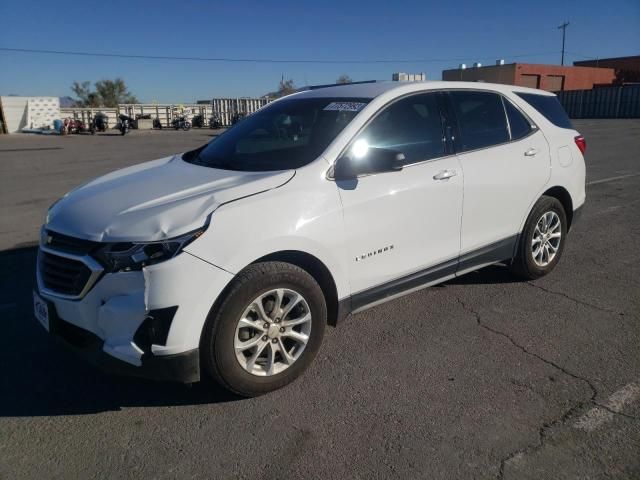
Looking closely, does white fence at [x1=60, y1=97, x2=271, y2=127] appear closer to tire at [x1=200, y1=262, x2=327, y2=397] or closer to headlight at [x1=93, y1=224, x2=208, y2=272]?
tire at [x1=200, y1=262, x2=327, y2=397]

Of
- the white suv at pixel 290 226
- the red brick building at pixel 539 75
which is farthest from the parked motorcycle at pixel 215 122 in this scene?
the white suv at pixel 290 226

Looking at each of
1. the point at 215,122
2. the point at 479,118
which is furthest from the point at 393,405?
the point at 215,122

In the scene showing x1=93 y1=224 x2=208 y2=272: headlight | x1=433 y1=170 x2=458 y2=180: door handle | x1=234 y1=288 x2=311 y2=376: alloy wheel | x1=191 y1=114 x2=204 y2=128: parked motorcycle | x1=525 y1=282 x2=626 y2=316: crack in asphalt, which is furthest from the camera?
x1=191 y1=114 x2=204 y2=128: parked motorcycle

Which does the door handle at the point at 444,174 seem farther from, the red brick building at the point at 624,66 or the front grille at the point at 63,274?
the red brick building at the point at 624,66

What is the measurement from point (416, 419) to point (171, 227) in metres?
1.66

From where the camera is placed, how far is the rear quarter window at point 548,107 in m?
4.69

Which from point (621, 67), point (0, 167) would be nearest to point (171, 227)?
point (0, 167)

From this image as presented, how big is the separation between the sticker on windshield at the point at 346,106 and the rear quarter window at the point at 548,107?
1.93 m

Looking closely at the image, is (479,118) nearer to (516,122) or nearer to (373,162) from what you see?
(516,122)

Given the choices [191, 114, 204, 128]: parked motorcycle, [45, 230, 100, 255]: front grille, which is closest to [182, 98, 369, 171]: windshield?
[45, 230, 100, 255]: front grille

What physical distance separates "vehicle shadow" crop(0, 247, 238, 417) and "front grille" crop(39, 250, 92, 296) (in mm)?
502

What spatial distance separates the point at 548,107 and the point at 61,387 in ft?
15.4

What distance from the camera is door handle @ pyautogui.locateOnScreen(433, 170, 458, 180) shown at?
3.62m

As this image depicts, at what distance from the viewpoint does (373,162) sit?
321 centimetres
